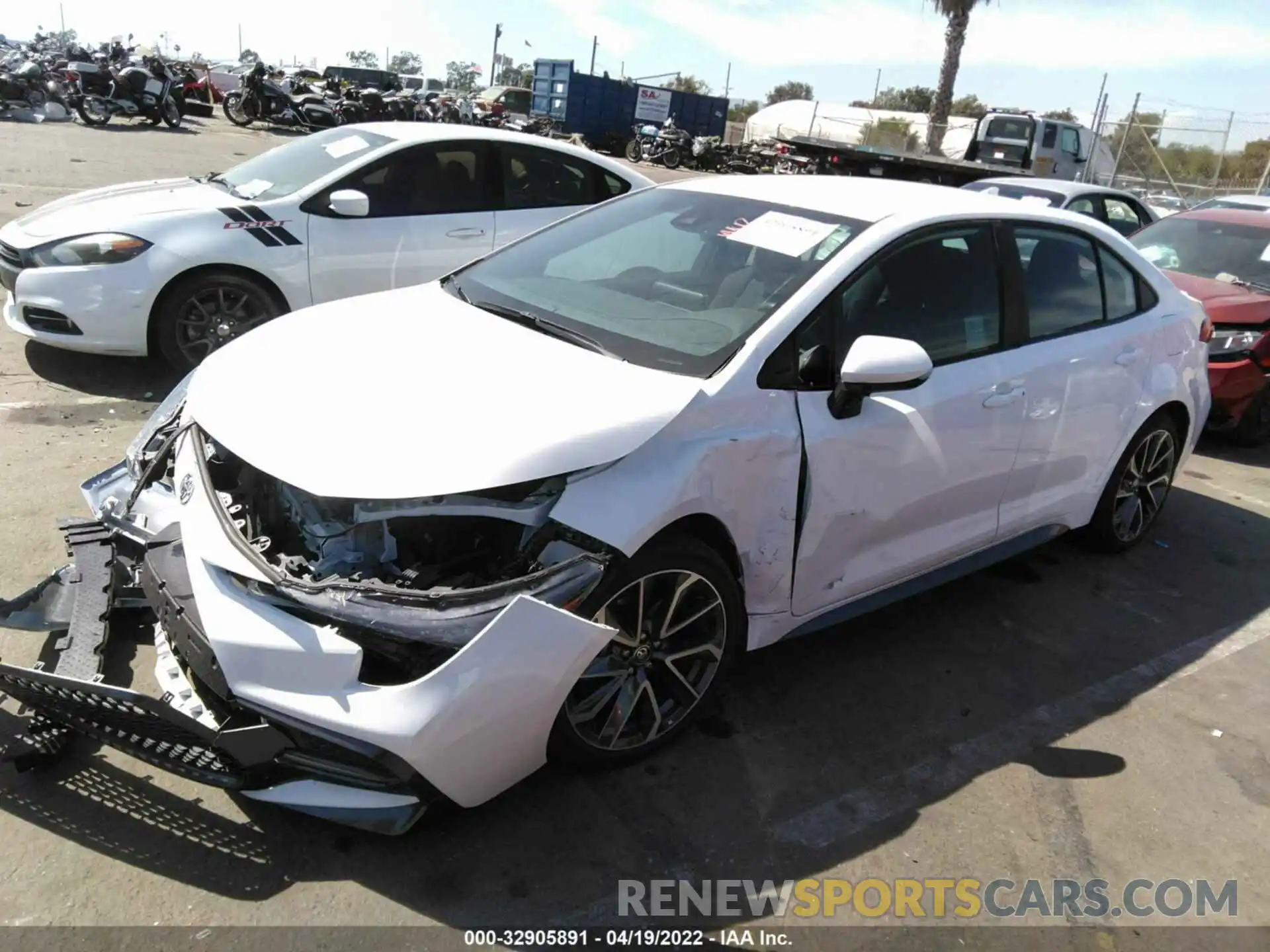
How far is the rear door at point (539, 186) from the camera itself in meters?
6.50

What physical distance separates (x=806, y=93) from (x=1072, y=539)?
67338 mm

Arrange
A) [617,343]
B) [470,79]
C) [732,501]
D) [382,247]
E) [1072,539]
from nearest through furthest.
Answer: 1. [732,501]
2. [617,343]
3. [1072,539]
4. [382,247]
5. [470,79]

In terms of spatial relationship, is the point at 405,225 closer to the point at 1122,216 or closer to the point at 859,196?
the point at 859,196

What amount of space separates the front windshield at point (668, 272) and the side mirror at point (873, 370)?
1.06 ft

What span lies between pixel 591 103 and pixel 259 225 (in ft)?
92.2

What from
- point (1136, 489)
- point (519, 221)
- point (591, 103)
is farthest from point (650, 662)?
point (591, 103)

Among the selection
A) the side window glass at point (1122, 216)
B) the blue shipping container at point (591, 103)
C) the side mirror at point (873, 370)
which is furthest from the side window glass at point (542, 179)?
the blue shipping container at point (591, 103)

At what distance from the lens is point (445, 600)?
241 centimetres

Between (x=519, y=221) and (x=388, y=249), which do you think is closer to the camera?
(x=388, y=249)

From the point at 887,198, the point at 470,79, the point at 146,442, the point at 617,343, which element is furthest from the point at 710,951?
the point at 470,79

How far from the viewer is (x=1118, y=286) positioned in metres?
4.48

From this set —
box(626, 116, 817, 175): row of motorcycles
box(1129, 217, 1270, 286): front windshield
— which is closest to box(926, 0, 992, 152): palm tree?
box(626, 116, 817, 175): row of motorcycles

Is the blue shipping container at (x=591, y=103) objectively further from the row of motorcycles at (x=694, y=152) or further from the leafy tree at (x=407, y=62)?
the leafy tree at (x=407, y=62)

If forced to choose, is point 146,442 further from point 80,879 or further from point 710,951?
point 710,951
